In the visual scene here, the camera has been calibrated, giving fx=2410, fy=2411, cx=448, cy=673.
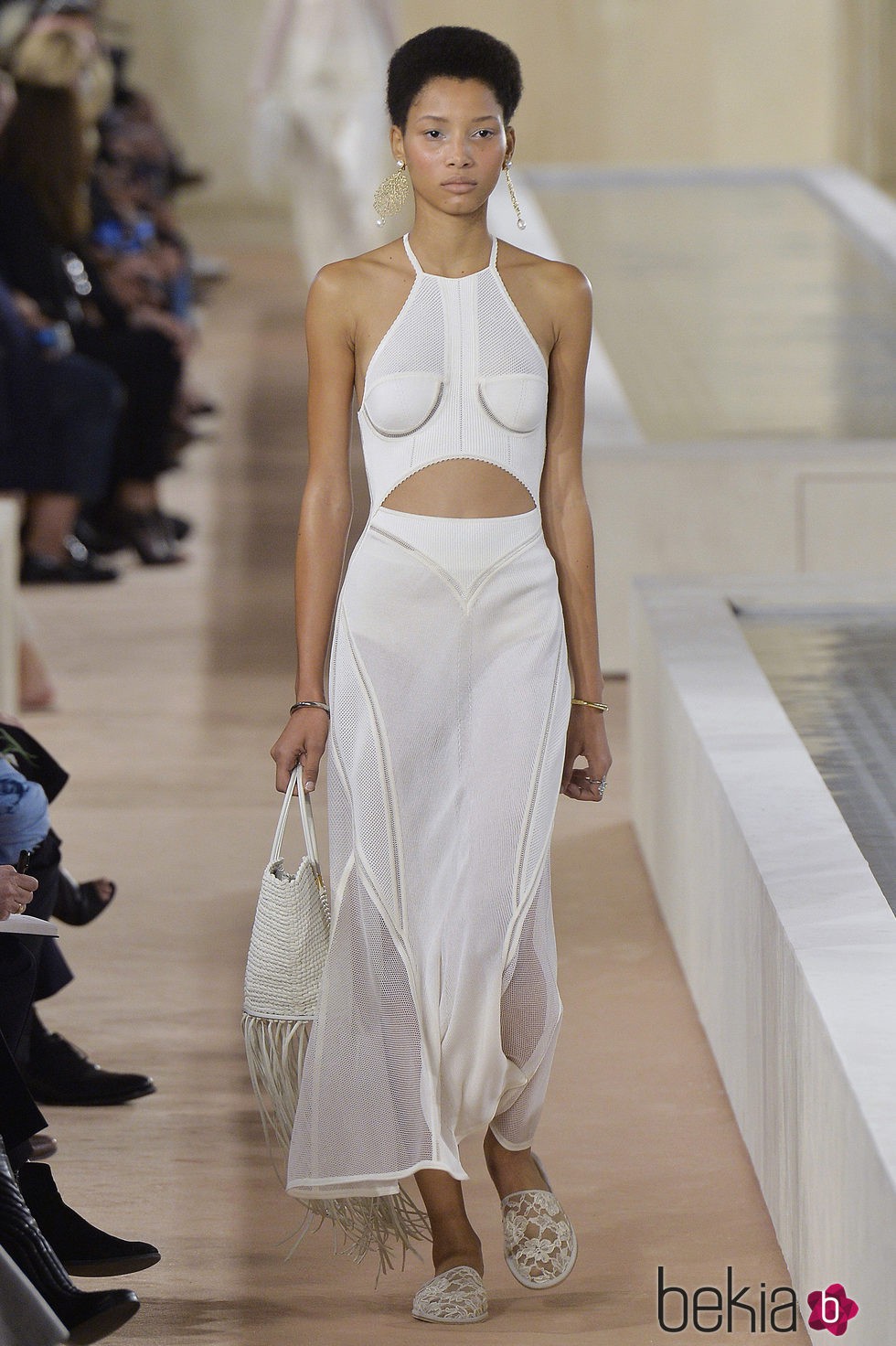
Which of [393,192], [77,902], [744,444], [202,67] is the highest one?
[202,67]

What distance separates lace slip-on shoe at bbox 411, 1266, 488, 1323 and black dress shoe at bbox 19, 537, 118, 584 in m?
5.27

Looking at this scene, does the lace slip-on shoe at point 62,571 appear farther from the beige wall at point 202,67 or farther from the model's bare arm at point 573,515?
the beige wall at point 202,67

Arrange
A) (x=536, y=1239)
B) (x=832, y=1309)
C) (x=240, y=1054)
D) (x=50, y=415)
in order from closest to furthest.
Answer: (x=832, y=1309) → (x=536, y=1239) → (x=240, y=1054) → (x=50, y=415)

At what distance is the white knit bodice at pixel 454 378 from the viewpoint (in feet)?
9.85

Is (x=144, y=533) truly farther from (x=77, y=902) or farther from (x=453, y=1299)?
(x=453, y=1299)

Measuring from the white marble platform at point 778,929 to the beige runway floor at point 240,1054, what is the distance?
94 millimetres

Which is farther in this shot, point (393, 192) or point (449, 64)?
point (393, 192)

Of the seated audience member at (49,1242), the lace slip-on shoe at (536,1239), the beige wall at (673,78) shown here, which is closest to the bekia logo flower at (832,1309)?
the lace slip-on shoe at (536,1239)

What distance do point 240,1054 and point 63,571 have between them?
4192mm

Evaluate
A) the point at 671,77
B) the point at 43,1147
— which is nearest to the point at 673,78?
the point at 671,77

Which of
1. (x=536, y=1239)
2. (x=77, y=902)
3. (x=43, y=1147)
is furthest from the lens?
(x=77, y=902)

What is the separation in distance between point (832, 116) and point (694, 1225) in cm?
1326

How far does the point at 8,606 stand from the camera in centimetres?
614

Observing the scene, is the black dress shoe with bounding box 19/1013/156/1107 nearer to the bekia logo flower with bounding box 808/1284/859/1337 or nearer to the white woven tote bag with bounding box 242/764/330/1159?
the white woven tote bag with bounding box 242/764/330/1159
